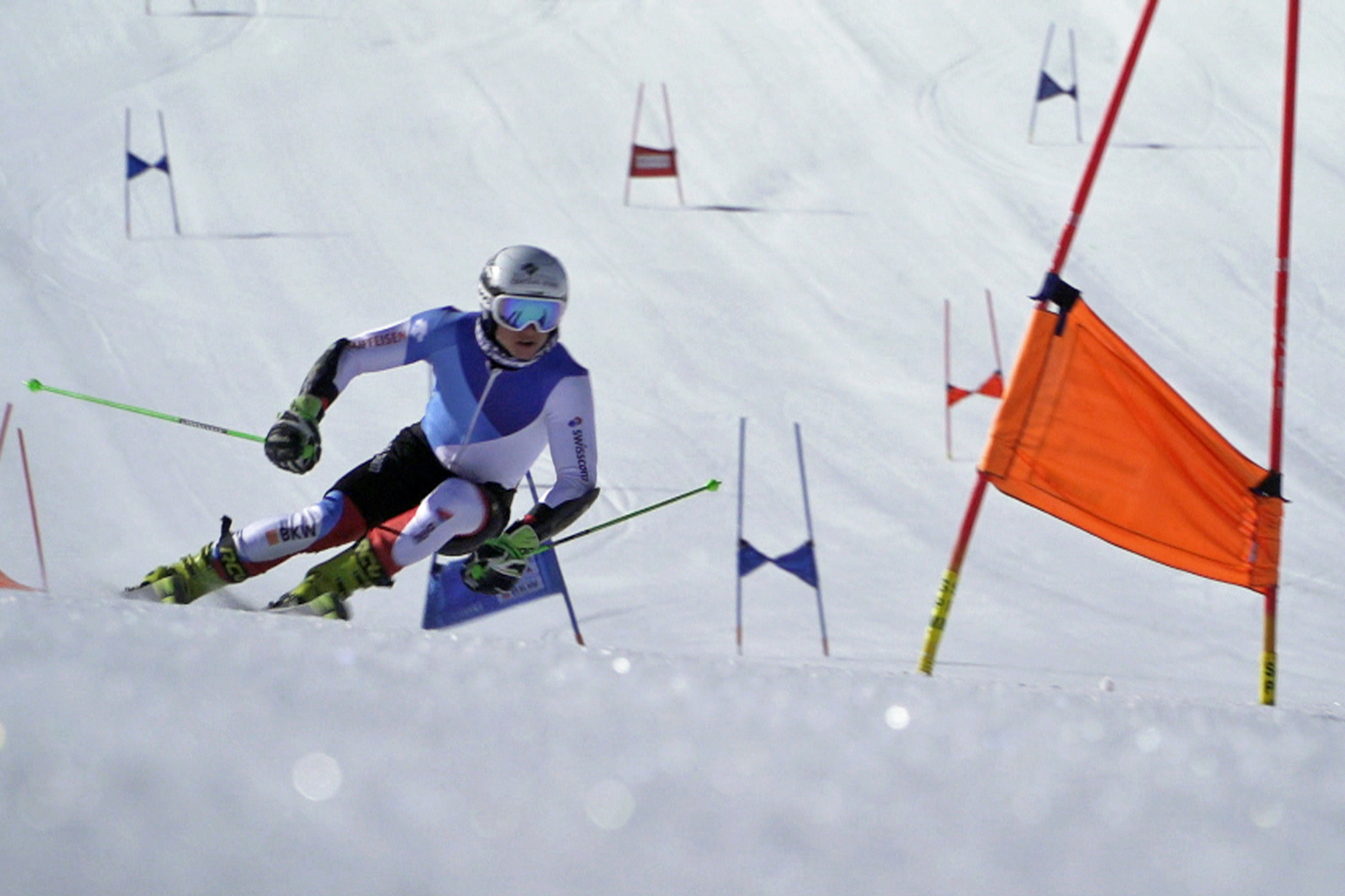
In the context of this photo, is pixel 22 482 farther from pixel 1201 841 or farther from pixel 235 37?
pixel 235 37

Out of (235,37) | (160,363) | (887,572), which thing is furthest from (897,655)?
(235,37)

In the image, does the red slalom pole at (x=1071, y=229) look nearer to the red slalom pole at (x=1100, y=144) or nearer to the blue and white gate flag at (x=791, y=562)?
the red slalom pole at (x=1100, y=144)

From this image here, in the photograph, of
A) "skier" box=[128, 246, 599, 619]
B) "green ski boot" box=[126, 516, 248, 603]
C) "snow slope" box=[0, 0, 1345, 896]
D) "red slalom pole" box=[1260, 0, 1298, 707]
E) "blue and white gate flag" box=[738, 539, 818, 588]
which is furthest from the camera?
"blue and white gate flag" box=[738, 539, 818, 588]

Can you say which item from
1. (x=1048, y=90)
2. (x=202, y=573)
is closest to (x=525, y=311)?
(x=202, y=573)

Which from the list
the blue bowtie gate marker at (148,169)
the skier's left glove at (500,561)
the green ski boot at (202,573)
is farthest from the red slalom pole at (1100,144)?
the blue bowtie gate marker at (148,169)

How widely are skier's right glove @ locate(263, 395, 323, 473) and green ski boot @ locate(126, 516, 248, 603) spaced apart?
238 millimetres

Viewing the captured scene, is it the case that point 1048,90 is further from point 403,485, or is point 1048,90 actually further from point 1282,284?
point 403,485

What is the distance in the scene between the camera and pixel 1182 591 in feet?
21.8

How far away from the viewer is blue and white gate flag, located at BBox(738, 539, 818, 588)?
17.5 ft

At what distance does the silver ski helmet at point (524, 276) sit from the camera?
12.8 feet

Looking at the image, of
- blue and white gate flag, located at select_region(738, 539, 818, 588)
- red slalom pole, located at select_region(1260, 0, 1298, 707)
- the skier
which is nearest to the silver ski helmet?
the skier

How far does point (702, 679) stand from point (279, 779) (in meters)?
0.25

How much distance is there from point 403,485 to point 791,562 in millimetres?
1778

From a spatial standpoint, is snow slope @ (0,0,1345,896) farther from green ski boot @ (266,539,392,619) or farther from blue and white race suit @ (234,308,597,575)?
green ski boot @ (266,539,392,619)
